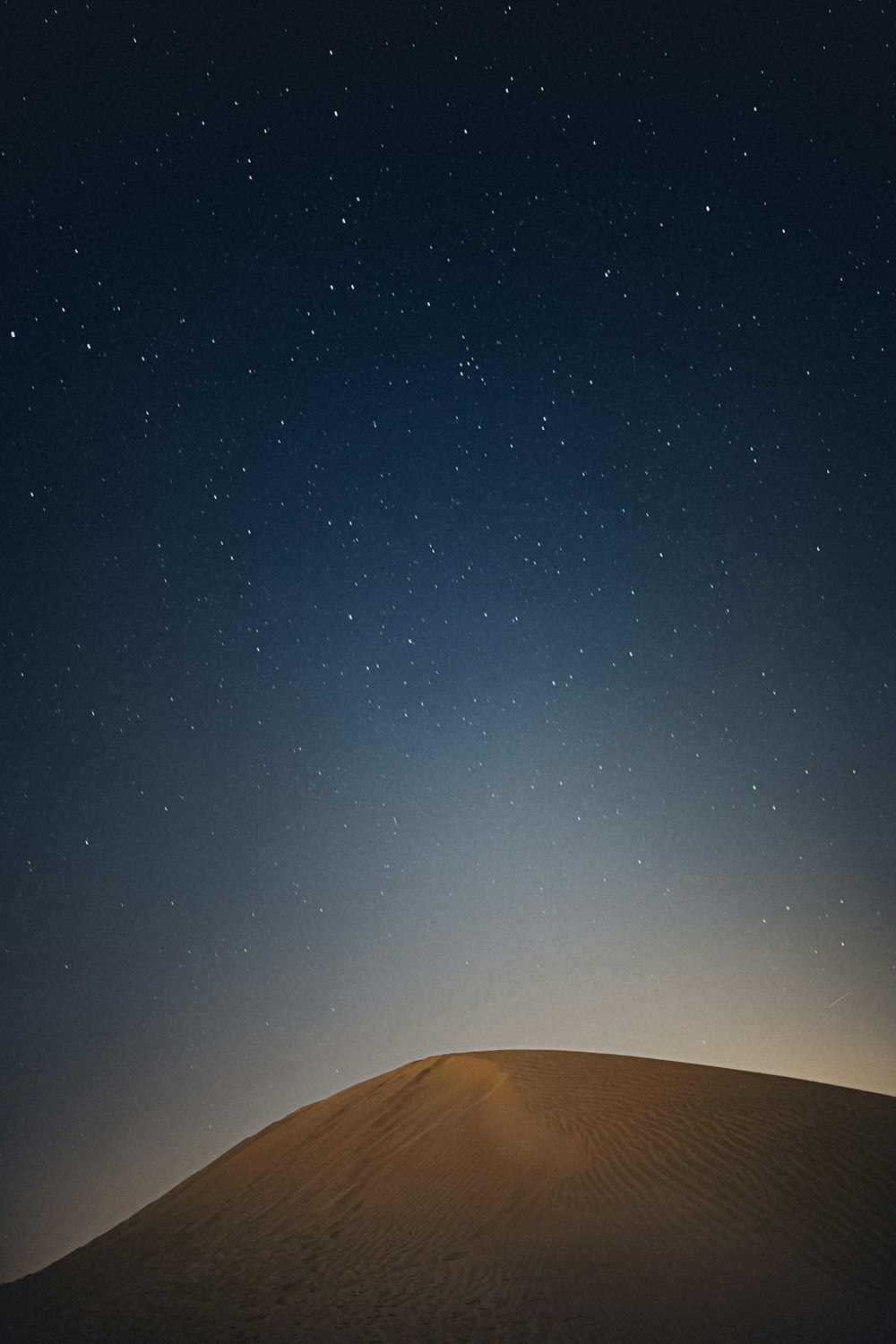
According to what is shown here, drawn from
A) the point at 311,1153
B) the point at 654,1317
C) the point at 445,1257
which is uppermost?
the point at 311,1153

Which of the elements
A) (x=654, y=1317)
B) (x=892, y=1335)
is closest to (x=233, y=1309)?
(x=654, y=1317)

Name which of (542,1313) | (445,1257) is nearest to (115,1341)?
(445,1257)

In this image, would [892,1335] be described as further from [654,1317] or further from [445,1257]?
[445,1257]

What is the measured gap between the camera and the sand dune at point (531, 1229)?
860 centimetres

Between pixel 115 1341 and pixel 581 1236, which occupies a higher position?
pixel 115 1341

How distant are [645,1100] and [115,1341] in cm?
915

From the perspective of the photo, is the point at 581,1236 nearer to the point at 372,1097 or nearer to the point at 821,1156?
the point at 821,1156

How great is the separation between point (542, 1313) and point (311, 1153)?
9.63 m

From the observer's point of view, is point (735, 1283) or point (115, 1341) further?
point (115, 1341)

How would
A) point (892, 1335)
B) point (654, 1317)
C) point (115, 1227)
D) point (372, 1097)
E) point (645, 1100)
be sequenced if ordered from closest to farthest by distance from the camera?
point (892, 1335)
point (654, 1317)
point (645, 1100)
point (115, 1227)
point (372, 1097)

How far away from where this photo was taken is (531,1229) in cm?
1094

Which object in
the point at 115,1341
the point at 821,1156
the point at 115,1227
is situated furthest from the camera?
the point at 115,1227

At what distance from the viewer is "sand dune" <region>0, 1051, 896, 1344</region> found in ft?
28.2

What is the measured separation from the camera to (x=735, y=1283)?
8.73 metres
